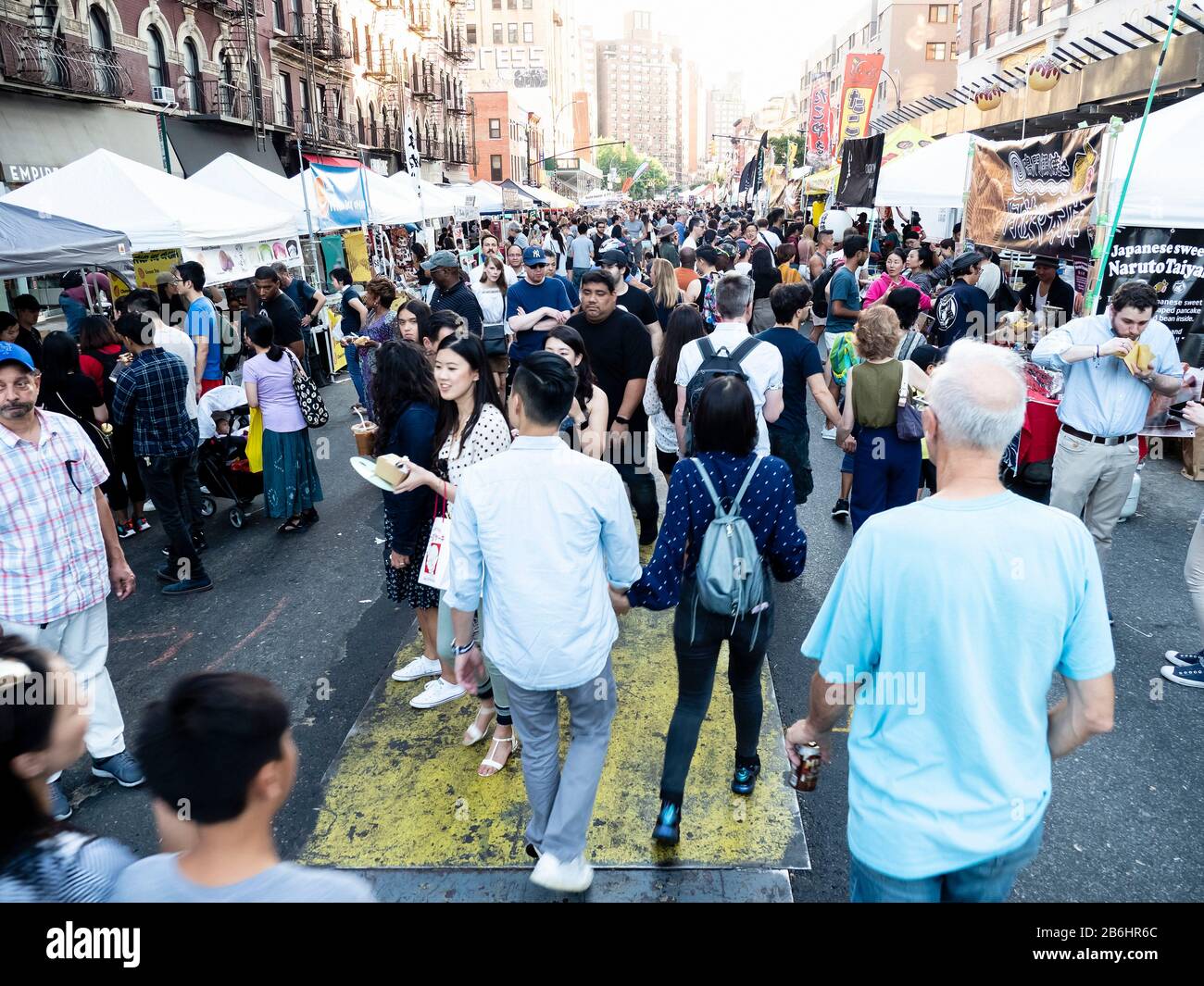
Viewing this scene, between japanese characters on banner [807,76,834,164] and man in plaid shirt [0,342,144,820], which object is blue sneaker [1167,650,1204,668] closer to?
man in plaid shirt [0,342,144,820]

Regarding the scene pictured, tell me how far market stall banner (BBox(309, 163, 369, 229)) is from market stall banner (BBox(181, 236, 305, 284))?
1140 millimetres

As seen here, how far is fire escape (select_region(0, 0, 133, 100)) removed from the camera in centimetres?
1458

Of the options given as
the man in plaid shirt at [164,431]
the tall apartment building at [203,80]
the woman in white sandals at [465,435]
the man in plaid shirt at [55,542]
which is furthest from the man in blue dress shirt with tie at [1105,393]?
the tall apartment building at [203,80]

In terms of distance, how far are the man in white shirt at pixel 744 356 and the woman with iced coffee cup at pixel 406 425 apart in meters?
1.63

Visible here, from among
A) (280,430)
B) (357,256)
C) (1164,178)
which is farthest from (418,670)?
(357,256)

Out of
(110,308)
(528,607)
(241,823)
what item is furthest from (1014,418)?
(110,308)

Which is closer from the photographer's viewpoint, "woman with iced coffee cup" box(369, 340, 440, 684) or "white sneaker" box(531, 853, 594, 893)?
"white sneaker" box(531, 853, 594, 893)

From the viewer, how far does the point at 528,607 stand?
8.75 ft

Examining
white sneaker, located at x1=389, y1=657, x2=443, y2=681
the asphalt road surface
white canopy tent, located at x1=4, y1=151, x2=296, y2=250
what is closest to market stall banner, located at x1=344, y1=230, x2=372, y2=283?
white canopy tent, located at x1=4, y1=151, x2=296, y2=250

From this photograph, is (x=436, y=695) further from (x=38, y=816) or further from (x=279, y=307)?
(x=279, y=307)

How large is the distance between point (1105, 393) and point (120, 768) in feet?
18.2
